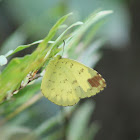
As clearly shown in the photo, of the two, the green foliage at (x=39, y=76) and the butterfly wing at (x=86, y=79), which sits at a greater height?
the green foliage at (x=39, y=76)

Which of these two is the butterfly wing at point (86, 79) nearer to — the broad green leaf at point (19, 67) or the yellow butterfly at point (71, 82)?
the yellow butterfly at point (71, 82)

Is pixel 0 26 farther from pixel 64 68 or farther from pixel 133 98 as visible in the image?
pixel 133 98

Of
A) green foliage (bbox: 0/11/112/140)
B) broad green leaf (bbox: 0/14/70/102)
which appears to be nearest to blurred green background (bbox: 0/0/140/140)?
green foliage (bbox: 0/11/112/140)

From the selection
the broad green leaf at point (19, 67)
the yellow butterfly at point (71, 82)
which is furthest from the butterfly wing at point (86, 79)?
the broad green leaf at point (19, 67)

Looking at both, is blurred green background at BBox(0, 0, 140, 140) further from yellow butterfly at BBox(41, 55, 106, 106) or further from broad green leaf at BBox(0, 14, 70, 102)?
broad green leaf at BBox(0, 14, 70, 102)

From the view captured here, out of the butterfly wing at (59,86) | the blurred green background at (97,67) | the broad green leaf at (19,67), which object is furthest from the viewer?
the blurred green background at (97,67)

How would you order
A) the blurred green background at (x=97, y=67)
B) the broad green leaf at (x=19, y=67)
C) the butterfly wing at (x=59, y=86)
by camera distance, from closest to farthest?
1. the broad green leaf at (x=19, y=67)
2. the butterfly wing at (x=59, y=86)
3. the blurred green background at (x=97, y=67)

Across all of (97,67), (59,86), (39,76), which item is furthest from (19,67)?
(97,67)

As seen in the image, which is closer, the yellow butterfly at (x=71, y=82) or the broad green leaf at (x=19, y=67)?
the broad green leaf at (x=19, y=67)
